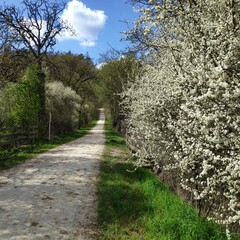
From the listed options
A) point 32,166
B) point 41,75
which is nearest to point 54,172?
point 32,166

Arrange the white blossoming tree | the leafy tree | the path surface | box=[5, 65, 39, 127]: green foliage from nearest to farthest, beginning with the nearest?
the white blossoming tree
the path surface
box=[5, 65, 39, 127]: green foliage
the leafy tree

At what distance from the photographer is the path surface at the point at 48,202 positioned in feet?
18.4

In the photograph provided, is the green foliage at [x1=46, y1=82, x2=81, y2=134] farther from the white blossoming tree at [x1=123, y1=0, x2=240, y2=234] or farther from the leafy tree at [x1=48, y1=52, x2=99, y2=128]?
the white blossoming tree at [x1=123, y1=0, x2=240, y2=234]

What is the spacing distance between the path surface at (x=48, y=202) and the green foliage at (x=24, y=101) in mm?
7666

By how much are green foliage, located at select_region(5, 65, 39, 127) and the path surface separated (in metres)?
7.67

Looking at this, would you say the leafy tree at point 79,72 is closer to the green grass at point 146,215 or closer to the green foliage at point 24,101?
the green foliage at point 24,101

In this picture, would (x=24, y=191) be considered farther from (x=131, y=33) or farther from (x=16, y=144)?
(x=16, y=144)

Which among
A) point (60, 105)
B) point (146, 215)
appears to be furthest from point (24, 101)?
point (146, 215)

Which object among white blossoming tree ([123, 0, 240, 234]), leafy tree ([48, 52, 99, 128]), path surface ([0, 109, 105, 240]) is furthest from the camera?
leafy tree ([48, 52, 99, 128])

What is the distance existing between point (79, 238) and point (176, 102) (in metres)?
3.30

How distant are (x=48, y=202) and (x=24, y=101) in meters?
13.2

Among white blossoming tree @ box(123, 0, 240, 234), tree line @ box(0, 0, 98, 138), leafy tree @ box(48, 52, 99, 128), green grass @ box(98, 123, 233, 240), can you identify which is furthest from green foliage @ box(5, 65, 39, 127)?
leafy tree @ box(48, 52, 99, 128)

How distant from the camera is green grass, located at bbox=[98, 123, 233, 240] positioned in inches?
223

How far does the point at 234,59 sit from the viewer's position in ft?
12.9
